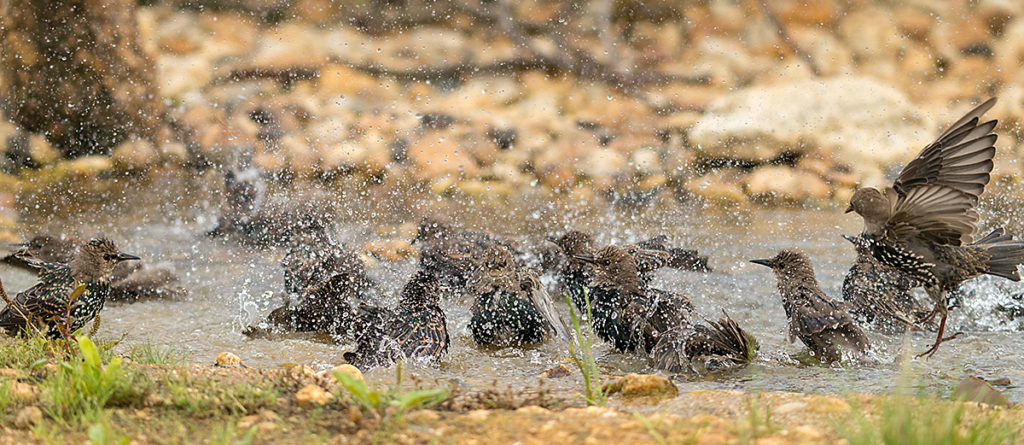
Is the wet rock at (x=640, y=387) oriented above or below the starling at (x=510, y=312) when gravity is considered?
below

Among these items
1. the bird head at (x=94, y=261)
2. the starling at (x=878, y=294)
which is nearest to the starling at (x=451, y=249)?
the bird head at (x=94, y=261)

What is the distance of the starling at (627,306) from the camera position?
4.55m

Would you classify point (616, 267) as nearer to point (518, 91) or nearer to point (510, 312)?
point (510, 312)

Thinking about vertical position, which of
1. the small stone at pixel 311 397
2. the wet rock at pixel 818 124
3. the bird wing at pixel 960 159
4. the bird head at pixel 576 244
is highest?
the wet rock at pixel 818 124

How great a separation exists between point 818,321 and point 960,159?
3.51 ft

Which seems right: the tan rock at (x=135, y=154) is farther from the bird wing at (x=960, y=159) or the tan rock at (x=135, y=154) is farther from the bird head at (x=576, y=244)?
the bird wing at (x=960, y=159)

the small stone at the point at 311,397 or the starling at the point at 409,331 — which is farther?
the starling at the point at 409,331

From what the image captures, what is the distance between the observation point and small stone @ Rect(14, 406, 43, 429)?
2.33m

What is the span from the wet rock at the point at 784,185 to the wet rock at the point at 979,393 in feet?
23.1

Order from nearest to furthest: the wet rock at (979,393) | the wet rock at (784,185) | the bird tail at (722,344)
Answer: the wet rock at (979,393)
the bird tail at (722,344)
the wet rock at (784,185)

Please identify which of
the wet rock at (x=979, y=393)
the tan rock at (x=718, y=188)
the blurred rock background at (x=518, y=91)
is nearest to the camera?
the wet rock at (x=979, y=393)

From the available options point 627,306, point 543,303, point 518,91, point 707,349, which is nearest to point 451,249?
point 543,303

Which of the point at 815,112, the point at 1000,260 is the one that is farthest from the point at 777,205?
the point at 1000,260

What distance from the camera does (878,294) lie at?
5.01m
